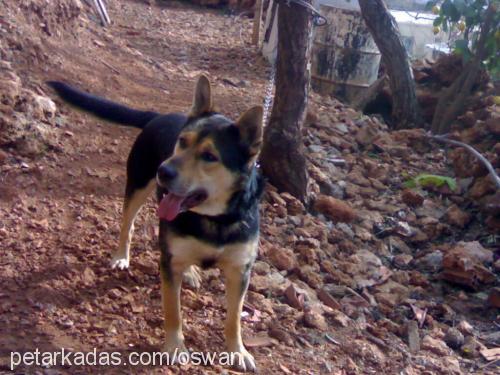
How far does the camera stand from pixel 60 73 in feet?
22.4

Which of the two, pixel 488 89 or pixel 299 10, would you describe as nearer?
pixel 299 10

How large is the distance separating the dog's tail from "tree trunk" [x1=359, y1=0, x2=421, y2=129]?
5.12 meters

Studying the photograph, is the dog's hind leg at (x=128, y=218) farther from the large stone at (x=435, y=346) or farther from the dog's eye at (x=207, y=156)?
the large stone at (x=435, y=346)

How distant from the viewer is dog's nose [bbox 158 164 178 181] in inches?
127

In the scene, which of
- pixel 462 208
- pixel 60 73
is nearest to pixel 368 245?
pixel 462 208

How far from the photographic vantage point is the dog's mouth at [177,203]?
3270 mm

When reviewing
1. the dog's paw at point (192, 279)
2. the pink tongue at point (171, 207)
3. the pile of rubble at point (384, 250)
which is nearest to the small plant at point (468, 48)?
the pile of rubble at point (384, 250)

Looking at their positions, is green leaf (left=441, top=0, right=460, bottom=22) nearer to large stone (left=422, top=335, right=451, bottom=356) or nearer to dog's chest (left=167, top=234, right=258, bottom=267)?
large stone (left=422, top=335, right=451, bottom=356)

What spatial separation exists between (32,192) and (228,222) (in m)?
1.95

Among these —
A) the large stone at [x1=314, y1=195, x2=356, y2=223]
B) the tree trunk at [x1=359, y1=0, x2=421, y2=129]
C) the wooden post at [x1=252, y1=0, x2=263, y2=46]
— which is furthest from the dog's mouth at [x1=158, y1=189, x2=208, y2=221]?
the wooden post at [x1=252, y1=0, x2=263, y2=46]

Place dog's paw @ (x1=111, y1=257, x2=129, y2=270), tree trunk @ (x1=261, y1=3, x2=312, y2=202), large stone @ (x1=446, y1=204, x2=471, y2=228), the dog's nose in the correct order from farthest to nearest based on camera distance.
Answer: large stone @ (x1=446, y1=204, x2=471, y2=228)
tree trunk @ (x1=261, y1=3, x2=312, y2=202)
dog's paw @ (x1=111, y1=257, x2=129, y2=270)
the dog's nose

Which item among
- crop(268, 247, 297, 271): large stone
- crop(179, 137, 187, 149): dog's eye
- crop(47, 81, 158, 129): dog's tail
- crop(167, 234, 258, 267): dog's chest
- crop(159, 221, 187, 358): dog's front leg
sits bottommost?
crop(268, 247, 297, 271): large stone

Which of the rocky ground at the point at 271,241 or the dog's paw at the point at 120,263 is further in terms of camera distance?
the dog's paw at the point at 120,263

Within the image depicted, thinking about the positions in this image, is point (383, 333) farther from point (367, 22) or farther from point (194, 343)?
point (367, 22)
